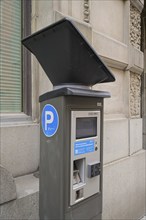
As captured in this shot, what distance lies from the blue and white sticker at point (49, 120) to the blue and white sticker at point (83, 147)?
0.58ft

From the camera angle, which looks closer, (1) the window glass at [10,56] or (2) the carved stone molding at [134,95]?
(1) the window glass at [10,56]

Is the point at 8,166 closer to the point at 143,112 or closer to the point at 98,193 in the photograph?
the point at 98,193

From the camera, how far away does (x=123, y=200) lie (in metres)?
3.88

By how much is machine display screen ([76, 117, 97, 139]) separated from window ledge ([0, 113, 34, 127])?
1209mm

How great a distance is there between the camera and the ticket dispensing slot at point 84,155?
1570 millimetres

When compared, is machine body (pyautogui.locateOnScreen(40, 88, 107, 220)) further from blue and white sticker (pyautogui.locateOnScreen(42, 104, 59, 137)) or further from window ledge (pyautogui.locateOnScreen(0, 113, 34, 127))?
window ledge (pyautogui.locateOnScreen(0, 113, 34, 127))

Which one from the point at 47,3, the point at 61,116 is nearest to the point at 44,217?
the point at 61,116

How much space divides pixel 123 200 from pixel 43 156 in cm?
267

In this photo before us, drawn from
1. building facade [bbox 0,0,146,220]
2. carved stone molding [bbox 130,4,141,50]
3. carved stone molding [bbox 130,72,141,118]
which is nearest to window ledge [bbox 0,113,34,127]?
building facade [bbox 0,0,146,220]

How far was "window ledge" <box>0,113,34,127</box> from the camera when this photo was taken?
261 cm

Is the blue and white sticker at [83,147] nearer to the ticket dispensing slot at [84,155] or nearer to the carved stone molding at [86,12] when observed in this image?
the ticket dispensing slot at [84,155]

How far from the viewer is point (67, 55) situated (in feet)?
5.02

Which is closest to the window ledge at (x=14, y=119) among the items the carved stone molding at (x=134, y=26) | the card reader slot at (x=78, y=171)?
the card reader slot at (x=78, y=171)

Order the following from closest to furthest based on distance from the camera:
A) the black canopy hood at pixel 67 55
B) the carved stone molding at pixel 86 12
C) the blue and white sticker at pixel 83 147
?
the black canopy hood at pixel 67 55 → the blue and white sticker at pixel 83 147 → the carved stone molding at pixel 86 12
